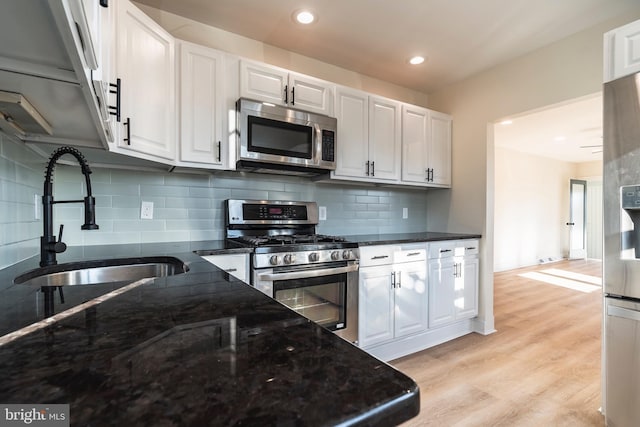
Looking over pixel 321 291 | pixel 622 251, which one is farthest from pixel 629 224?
pixel 321 291

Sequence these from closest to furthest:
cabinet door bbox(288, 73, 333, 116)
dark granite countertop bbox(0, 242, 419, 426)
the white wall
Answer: dark granite countertop bbox(0, 242, 419, 426)
cabinet door bbox(288, 73, 333, 116)
the white wall

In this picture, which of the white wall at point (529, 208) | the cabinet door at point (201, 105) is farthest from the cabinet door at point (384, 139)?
the white wall at point (529, 208)

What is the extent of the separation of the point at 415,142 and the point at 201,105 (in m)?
2.00

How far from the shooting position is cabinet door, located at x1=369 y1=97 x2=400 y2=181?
278 cm

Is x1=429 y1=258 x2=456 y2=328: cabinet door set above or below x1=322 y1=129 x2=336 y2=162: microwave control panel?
below

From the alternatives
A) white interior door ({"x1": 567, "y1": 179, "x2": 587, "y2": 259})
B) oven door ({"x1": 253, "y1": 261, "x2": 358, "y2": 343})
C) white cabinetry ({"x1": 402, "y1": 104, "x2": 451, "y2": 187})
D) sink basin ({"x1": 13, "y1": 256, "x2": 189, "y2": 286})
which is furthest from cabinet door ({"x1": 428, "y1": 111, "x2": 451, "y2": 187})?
white interior door ({"x1": 567, "y1": 179, "x2": 587, "y2": 259})

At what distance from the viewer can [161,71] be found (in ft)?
6.17

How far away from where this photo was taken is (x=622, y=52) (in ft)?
5.29

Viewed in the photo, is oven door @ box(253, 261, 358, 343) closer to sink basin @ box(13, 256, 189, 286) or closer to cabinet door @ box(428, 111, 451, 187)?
sink basin @ box(13, 256, 189, 286)

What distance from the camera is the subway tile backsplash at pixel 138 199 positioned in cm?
131

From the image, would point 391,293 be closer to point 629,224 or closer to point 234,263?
point 234,263

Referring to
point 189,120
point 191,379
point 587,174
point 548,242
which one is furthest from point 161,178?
point 587,174

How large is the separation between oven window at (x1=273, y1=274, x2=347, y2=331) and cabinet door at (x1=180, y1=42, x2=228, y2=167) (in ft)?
3.20

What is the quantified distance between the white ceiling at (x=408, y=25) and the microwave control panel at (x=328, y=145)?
0.77 m
